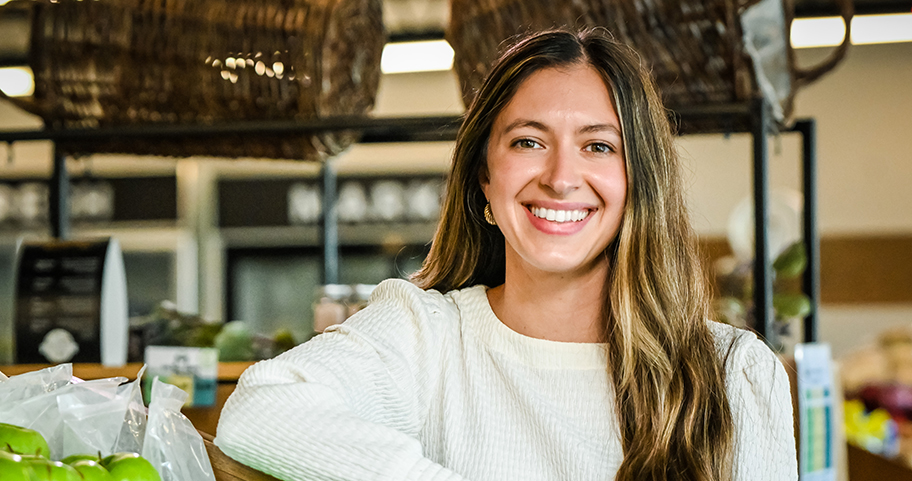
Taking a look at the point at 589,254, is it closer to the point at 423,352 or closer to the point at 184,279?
the point at 423,352

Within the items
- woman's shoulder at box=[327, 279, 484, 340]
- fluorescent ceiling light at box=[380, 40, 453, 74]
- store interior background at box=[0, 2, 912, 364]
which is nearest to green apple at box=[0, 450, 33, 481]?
woman's shoulder at box=[327, 279, 484, 340]

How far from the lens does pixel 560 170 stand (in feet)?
3.04

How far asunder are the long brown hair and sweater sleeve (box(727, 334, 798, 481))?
0.06 feet

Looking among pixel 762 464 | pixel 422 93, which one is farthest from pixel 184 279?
pixel 762 464

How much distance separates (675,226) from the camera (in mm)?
1021

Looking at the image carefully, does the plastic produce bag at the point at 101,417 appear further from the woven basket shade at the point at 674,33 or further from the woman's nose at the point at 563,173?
the woven basket shade at the point at 674,33

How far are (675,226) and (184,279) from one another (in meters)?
3.45

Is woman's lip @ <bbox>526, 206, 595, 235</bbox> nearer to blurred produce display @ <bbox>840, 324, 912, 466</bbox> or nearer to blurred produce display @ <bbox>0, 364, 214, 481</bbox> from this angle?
blurred produce display @ <bbox>0, 364, 214, 481</bbox>

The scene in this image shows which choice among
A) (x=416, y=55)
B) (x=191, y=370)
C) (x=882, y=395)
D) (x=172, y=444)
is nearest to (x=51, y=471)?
(x=172, y=444)

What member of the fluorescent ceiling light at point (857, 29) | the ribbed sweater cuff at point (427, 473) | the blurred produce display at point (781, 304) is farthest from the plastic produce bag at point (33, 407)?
the fluorescent ceiling light at point (857, 29)

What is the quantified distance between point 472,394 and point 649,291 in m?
0.27

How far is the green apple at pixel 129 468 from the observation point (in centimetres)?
55

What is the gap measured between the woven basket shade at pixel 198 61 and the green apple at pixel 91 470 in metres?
0.85

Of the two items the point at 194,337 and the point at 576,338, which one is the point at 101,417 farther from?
the point at 194,337
